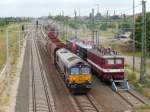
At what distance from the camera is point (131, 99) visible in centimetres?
3309

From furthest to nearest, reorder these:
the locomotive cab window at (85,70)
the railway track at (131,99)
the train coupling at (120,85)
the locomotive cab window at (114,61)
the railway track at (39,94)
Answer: the locomotive cab window at (114,61) → the train coupling at (120,85) → the locomotive cab window at (85,70) → the railway track at (131,99) → the railway track at (39,94)

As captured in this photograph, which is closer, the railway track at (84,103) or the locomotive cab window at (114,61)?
the railway track at (84,103)

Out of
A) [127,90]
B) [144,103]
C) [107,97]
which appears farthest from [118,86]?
[144,103]

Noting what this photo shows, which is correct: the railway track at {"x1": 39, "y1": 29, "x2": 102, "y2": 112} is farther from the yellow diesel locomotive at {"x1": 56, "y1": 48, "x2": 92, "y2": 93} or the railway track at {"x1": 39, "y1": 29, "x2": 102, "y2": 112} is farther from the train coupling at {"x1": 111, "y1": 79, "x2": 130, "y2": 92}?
the train coupling at {"x1": 111, "y1": 79, "x2": 130, "y2": 92}

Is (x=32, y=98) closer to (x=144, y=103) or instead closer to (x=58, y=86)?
(x=58, y=86)

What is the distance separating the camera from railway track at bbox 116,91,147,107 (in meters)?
31.2

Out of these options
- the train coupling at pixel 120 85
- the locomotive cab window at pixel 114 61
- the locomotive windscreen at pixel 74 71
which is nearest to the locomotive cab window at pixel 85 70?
the locomotive windscreen at pixel 74 71

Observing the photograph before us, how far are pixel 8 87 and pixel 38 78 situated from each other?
22.6 feet

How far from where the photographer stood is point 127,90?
37.1 metres

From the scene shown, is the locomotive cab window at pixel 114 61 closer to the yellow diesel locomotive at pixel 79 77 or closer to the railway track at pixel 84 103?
the yellow diesel locomotive at pixel 79 77

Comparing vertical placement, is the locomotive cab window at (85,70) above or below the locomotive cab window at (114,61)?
below

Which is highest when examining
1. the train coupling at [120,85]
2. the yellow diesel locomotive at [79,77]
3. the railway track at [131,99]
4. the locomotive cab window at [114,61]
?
the locomotive cab window at [114,61]

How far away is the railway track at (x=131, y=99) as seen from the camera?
102ft

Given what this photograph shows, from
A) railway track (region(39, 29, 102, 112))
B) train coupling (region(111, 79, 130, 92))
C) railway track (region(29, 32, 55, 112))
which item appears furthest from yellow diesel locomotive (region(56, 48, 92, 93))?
train coupling (region(111, 79, 130, 92))
